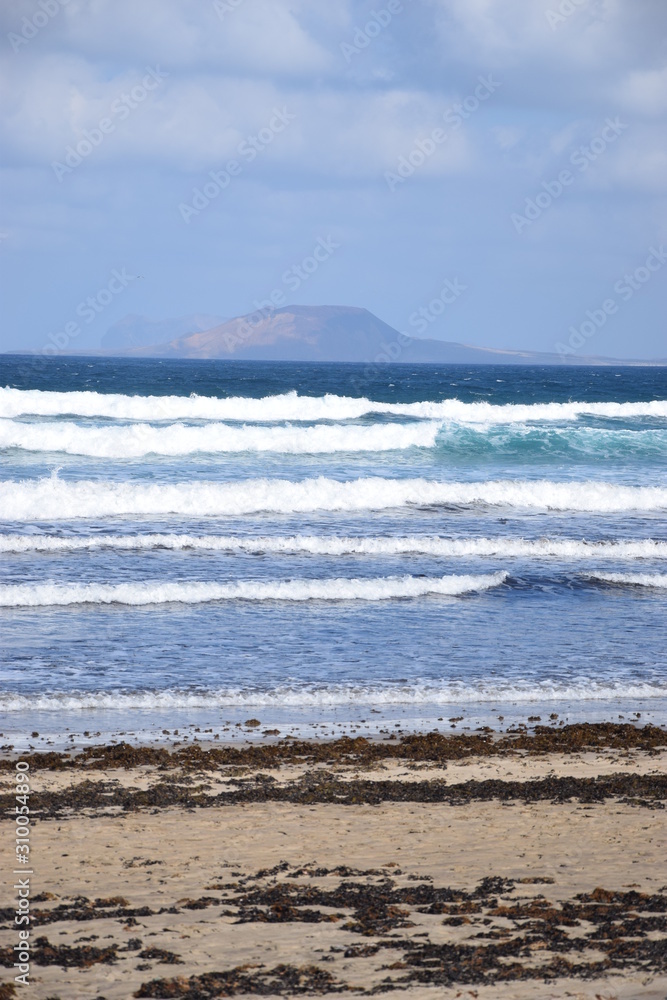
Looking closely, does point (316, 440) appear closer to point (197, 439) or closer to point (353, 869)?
point (197, 439)

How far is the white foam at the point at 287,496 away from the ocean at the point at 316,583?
0.06 metres

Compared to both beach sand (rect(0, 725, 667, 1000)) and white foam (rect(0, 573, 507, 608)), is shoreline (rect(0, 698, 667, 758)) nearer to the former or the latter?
beach sand (rect(0, 725, 667, 1000))

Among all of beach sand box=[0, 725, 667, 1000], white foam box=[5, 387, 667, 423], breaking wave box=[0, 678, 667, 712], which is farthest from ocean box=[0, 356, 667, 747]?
white foam box=[5, 387, 667, 423]

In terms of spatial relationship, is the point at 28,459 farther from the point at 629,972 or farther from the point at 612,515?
the point at 629,972

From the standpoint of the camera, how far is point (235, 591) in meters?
13.0

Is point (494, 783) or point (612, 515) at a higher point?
point (612, 515)

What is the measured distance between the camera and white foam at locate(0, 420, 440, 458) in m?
26.9

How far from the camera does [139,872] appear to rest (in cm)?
539

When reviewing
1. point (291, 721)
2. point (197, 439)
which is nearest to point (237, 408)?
point (197, 439)

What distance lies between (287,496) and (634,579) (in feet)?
26.0

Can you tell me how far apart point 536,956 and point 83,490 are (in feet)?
54.1

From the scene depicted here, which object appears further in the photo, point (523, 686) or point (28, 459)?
point (28, 459)

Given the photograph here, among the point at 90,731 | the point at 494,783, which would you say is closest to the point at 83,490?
the point at 90,731

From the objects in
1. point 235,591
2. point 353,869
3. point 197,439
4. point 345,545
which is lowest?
point 353,869
